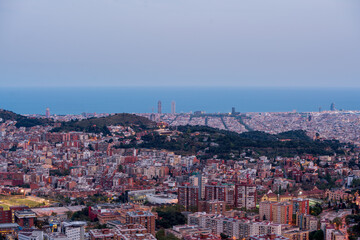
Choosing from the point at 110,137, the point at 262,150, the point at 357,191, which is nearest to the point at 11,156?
the point at 110,137

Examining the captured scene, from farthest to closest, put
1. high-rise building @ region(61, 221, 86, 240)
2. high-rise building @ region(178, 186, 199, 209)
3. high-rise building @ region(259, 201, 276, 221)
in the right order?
high-rise building @ region(178, 186, 199, 209), high-rise building @ region(259, 201, 276, 221), high-rise building @ region(61, 221, 86, 240)

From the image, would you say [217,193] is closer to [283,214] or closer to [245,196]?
[245,196]

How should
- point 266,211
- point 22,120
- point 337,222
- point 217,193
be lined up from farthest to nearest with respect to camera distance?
point 22,120
point 217,193
point 266,211
point 337,222

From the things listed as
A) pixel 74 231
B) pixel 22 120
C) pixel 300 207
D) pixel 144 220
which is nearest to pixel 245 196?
pixel 300 207

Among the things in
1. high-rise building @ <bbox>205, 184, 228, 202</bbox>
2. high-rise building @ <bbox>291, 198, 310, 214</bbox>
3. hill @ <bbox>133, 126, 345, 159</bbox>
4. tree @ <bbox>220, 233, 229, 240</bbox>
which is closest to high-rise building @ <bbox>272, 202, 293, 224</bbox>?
high-rise building @ <bbox>291, 198, 310, 214</bbox>

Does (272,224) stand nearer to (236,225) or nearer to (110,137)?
(236,225)

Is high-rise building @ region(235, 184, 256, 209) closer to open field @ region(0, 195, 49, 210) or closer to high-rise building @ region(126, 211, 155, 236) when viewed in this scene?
high-rise building @ region(126, 211, 155, 236)
